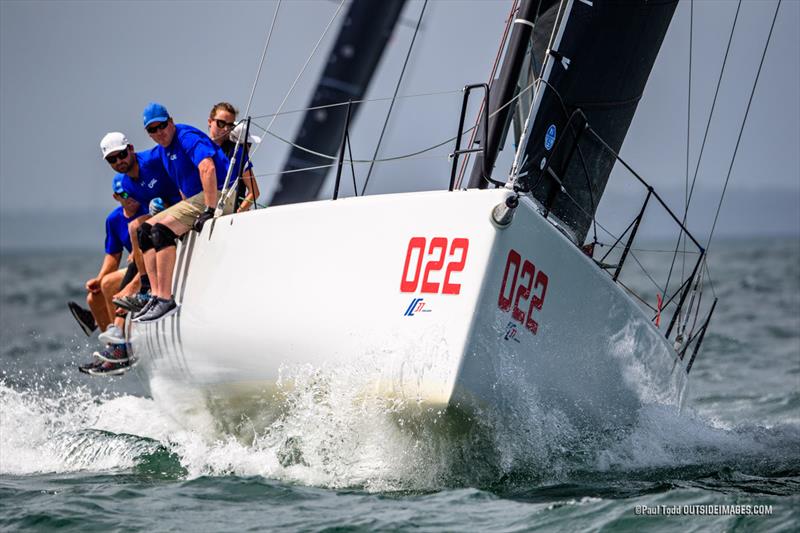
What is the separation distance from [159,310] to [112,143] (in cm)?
98

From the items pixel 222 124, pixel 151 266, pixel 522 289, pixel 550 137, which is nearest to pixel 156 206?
pixel 151 266

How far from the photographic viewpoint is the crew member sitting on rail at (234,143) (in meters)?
5.86

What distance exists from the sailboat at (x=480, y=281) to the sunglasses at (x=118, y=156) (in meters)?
0.60

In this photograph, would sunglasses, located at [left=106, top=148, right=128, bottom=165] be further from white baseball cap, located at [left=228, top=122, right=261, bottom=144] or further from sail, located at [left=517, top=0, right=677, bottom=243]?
sail, located at [left=517, top=0, right=677, bottom=243]

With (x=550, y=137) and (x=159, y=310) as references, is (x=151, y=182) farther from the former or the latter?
(x=550, y=137)

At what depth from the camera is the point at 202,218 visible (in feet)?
18.7

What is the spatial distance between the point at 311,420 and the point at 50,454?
1875 mm

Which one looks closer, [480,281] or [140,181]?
[480,281]

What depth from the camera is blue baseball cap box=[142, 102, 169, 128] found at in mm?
5727

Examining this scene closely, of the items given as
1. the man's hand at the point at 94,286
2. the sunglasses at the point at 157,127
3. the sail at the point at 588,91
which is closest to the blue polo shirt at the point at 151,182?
the sunglasses at the point at 157,127

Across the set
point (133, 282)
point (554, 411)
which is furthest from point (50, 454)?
point (554, 411)

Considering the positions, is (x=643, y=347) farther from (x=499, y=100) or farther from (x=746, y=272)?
(x=746, y=272)

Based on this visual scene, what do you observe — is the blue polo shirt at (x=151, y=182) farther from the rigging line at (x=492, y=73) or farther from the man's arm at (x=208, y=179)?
the rigging line at (x=492, y=73)

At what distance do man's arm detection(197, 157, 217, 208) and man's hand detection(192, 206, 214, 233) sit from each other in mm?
27
